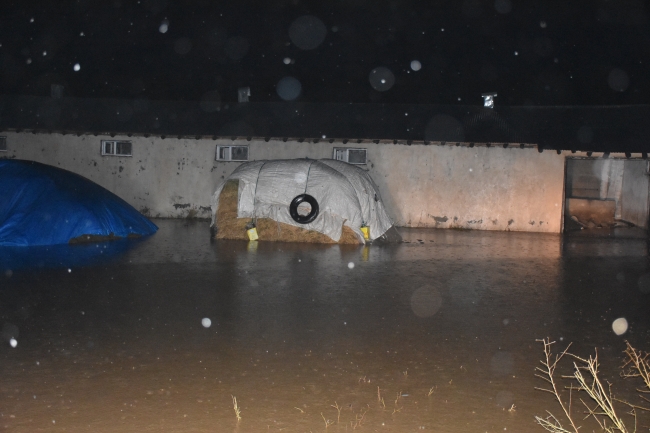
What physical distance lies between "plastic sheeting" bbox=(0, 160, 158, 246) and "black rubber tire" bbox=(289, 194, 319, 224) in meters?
4.24

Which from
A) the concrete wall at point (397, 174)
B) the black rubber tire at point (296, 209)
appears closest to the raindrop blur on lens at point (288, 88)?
the concrete wall at point (397, 174)

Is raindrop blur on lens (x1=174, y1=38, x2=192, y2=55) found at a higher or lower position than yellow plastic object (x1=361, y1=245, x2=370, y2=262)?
higher

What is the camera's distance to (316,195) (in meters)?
16.1

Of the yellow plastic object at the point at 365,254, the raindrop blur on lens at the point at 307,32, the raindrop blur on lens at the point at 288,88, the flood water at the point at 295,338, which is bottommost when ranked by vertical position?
the flood water at the point at 295,338

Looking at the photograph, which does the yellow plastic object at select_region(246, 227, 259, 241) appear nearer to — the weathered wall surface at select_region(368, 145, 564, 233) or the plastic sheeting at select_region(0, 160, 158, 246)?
the plastic sheeting at select_region(0, 160, 158, 246)

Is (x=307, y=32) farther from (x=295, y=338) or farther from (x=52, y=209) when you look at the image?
(x=295, y=338)

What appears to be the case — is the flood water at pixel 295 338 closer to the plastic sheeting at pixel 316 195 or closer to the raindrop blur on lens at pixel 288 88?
the plastic sheeting at pixel 316 195

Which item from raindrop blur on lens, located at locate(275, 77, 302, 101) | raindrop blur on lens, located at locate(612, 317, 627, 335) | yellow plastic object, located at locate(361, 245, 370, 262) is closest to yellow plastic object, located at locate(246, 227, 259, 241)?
yellow plastic object, located at locate(361, 245, 370, 262)

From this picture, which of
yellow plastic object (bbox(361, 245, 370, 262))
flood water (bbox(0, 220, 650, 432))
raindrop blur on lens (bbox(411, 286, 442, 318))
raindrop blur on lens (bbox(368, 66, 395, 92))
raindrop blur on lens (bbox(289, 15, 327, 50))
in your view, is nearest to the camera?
flood water (bbox(0, 220, 650, 432))

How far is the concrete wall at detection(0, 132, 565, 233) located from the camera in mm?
20641

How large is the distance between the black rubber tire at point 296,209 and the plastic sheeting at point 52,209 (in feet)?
13.9

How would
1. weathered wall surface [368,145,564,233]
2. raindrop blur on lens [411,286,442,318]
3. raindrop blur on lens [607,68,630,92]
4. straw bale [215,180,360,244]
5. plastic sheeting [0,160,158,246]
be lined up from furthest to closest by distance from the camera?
raindrop blur on lens [607,68,630,92] → weathered wall surface [368,145,564,233] → straw bale [215,180,360,244] → plastic sheeting [0,160,158,246] → raindrop blur on lens [411,286,442,318]

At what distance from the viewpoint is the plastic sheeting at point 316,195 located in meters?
16.1

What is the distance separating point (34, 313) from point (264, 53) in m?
26.2
